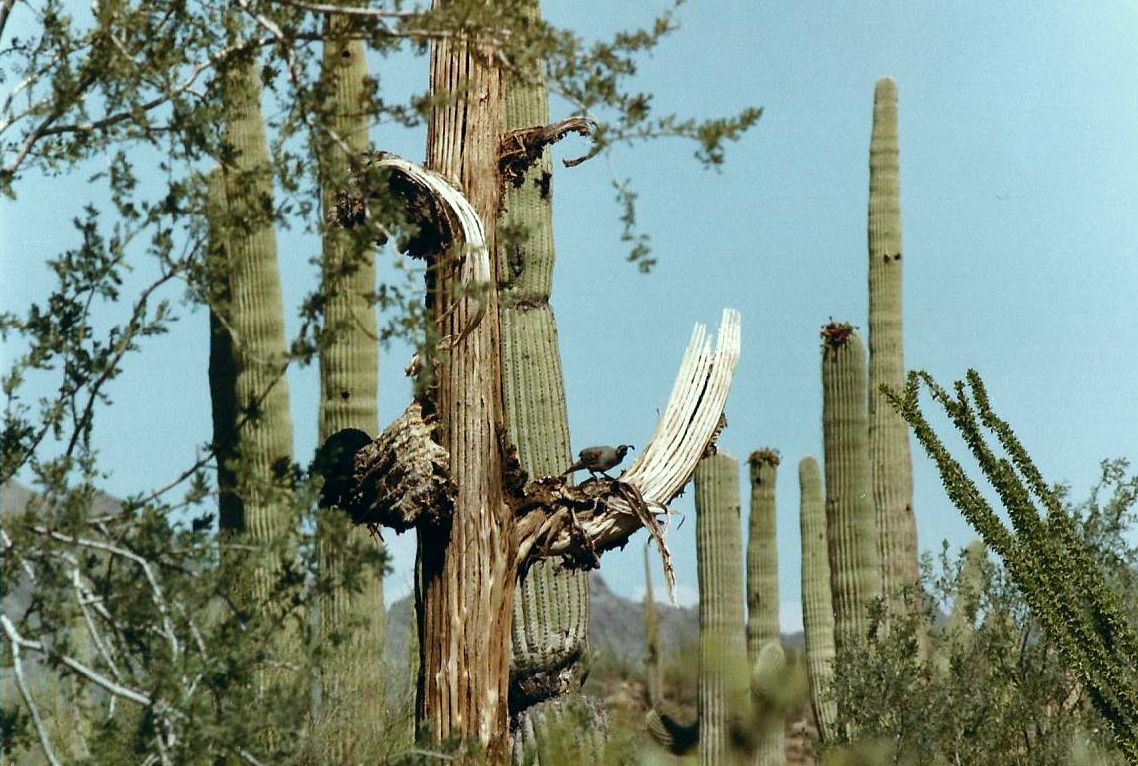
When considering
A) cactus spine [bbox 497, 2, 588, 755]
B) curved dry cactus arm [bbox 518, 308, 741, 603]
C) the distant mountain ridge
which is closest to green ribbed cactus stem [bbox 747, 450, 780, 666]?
cactus spine [bbox 497, 2, 588, 755]

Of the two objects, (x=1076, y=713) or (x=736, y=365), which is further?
(x=1076, y=713)

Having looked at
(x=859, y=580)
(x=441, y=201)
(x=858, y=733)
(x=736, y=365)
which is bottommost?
(x=858, y=733)

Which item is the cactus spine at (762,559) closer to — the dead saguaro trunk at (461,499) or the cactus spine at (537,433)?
the cactus spine at (537,433)

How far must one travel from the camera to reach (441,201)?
7.23 m

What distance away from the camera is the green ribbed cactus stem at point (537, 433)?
985cm

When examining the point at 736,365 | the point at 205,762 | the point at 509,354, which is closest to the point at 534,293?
the point at 509,354

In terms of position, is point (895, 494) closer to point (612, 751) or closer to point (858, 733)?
point (858, 733)

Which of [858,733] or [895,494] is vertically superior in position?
[895,494]

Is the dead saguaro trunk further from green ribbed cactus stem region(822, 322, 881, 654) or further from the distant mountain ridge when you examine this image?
the distant mountain ridge

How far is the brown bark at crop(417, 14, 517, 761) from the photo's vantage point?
22.8 ft

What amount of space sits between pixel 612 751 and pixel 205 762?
178 cm

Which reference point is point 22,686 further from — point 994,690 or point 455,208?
point 994,690

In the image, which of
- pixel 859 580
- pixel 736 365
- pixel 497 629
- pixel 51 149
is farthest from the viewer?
pixel 859 580

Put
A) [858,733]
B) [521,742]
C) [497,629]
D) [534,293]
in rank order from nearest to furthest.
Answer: [497,629] → [521,742] → [534,293] → [858,733]
